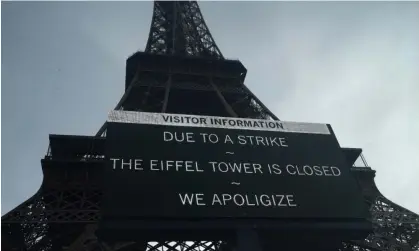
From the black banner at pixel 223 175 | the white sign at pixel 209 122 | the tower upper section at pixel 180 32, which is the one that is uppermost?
the tower upper section at pixel 180 32

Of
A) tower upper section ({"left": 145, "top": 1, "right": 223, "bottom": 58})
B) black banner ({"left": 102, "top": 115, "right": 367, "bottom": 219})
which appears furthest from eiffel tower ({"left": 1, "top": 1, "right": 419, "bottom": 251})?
tower upper section ({"left": 145, "top": 1, "right": 223, "bottom": 58})

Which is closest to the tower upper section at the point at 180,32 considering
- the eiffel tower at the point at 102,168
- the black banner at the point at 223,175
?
the eiffel tower at the point at 102,168

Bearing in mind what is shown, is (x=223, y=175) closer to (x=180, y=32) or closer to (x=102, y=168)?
(x=102, y=168)

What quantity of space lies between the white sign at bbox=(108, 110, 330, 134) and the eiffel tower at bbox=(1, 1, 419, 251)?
11.5 ft

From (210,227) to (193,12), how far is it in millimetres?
29948

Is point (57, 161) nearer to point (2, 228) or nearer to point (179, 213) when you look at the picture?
point (2, 228)

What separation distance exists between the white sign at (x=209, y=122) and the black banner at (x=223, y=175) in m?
0.22

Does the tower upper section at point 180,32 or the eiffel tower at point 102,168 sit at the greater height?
the tower upper section at point 180,32

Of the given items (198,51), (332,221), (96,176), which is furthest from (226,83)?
(332,221)

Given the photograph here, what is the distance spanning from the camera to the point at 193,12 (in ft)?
119

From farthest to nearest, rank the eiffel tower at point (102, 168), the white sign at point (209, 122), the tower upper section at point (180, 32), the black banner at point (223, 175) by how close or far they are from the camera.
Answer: the tower upper section at point (180, 32) < the eiffel tower at point (102, 168) < the white sign at point (209, 122) < the black banner at point (223, 175)

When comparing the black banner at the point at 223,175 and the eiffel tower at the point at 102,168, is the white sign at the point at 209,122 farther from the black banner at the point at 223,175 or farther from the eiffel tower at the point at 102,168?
the eiffel tower at the point at 102,168

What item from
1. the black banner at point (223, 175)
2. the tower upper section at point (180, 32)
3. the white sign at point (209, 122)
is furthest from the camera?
the tower upper section at point (180, 32)

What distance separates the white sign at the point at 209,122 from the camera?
11.5 m
